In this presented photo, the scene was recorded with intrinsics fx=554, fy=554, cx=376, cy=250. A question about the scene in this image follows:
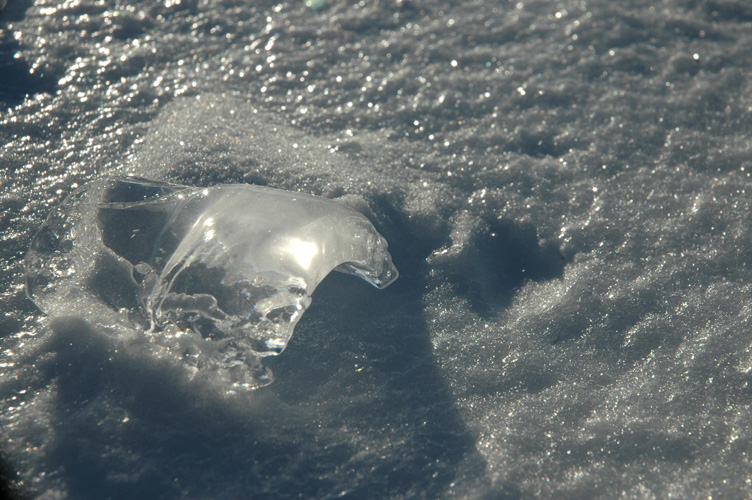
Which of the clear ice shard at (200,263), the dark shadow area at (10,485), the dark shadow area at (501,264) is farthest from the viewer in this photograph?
the dark shadow area at (501,264)

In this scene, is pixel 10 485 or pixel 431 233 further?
pixel 431 233

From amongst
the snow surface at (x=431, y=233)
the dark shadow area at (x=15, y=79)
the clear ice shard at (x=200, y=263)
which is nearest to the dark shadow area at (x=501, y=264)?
the snow surface at (x=431, y=233)

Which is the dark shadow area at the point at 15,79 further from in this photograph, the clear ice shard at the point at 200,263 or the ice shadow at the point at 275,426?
the ice shadow at the point at 275,426

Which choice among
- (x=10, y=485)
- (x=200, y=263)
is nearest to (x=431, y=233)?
(x=200, y=263)

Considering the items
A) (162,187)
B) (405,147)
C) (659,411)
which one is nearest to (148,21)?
(162,187)

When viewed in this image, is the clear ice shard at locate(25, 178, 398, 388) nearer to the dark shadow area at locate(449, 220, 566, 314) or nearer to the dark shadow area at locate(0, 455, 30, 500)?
the dark shadow area at locate(449, 220, 566, 314)

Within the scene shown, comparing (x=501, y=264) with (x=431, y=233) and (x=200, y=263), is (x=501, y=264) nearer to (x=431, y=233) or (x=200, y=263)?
(x=431, y=233)
